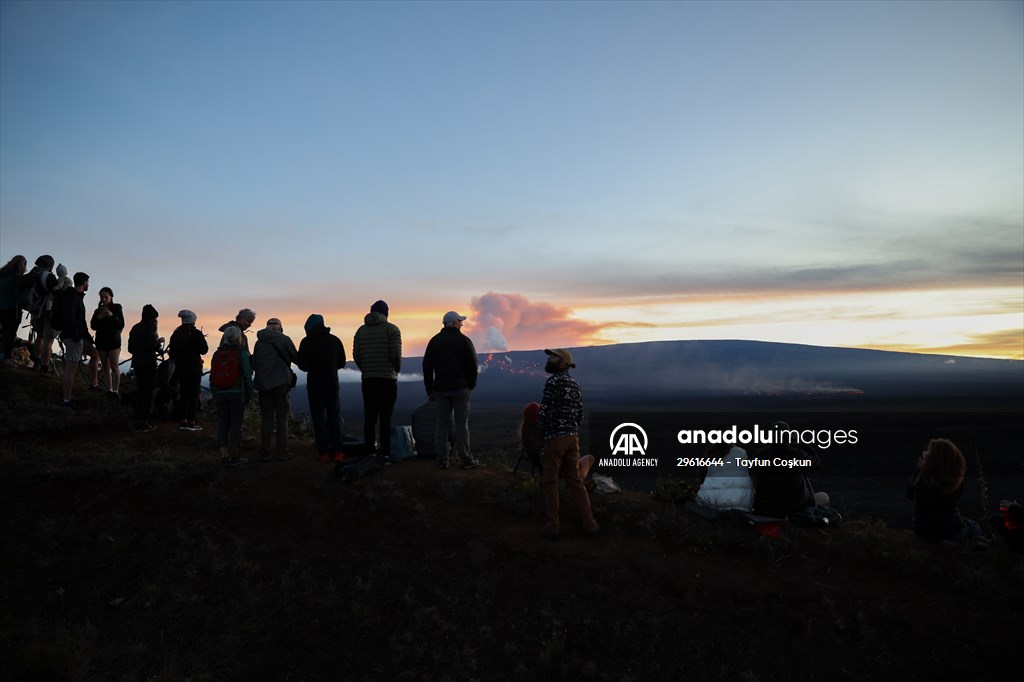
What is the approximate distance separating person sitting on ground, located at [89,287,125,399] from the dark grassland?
416 centimetres

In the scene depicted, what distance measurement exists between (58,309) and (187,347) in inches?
172

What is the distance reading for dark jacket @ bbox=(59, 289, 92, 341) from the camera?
13109 millimetres

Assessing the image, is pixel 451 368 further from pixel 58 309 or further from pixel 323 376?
pixel 58 309

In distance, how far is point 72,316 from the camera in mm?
13133

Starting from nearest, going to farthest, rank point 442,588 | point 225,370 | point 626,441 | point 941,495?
point 442,588 < point 941,495 < point 225,370 < point 626,441

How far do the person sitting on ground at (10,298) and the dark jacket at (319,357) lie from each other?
8.37 metres

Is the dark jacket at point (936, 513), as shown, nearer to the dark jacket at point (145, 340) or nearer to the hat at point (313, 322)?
the hat at point (313, 322)

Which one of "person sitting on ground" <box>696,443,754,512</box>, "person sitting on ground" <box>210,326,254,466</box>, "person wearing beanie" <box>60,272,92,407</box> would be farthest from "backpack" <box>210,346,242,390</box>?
"person sitting on ground" <box>696,443,754,512</box>

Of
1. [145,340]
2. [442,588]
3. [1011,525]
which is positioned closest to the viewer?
[442,588]

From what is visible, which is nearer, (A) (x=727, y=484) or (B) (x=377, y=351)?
(A) (x=727, y=484)

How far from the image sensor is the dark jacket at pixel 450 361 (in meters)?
10.1

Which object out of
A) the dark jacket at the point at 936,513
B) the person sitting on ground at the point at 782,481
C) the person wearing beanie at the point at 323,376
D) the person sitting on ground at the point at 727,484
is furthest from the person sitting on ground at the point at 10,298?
the dark jacket at the point at 936,513

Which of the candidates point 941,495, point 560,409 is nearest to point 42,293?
point 560,409

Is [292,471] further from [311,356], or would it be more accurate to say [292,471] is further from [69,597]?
[69,597]
